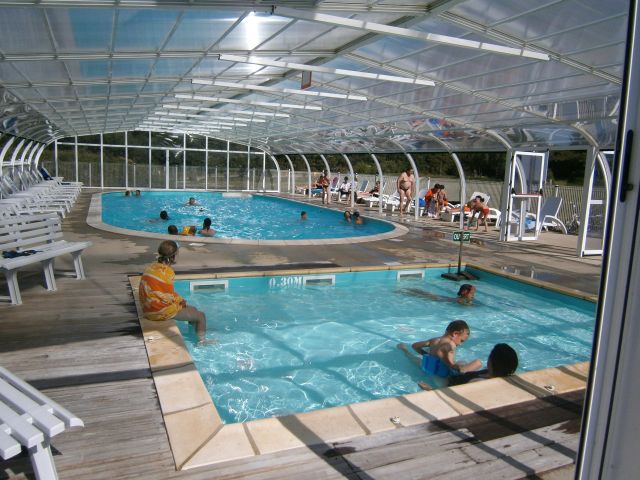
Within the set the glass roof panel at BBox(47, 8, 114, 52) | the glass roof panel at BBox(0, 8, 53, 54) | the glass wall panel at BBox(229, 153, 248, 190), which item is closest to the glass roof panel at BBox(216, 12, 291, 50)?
the glass roof panel at BBox(47, 8, 114, 52)

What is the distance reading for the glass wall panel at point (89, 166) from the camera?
2880 cm

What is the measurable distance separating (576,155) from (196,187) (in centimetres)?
2774

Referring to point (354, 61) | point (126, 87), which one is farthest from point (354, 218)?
point (126, 87)

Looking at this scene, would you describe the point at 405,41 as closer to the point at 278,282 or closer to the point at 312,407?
the point at 278,282

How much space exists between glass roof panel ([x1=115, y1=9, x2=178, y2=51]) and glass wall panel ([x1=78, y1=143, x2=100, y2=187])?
2301 centimetres

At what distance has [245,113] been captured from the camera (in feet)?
59.3

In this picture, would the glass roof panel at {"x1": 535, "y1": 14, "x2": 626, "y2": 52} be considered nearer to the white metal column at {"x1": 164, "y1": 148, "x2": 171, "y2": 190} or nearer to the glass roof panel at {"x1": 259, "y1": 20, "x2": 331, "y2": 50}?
the glass roof panel at {"x1": 259, "y1": 20, "x2": 331, "y2": 50}

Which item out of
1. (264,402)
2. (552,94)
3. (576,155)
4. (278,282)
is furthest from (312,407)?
(576,155)

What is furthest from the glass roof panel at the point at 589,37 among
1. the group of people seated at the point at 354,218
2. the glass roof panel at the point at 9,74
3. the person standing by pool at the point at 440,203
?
the person standing by pool at the point at 440,203

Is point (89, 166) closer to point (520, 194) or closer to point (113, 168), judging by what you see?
point (113, 168)

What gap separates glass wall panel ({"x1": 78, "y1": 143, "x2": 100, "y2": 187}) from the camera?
28.8 metres

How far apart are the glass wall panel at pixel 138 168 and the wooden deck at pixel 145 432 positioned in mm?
26441

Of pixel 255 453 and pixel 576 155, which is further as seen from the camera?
pixel 576 155

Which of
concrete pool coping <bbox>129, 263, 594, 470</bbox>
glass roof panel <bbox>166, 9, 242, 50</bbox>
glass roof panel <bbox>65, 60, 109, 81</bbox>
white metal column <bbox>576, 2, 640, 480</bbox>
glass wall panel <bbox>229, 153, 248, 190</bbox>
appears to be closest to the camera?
white metal column <bbox>576, 2, 640, 480</bbox>
